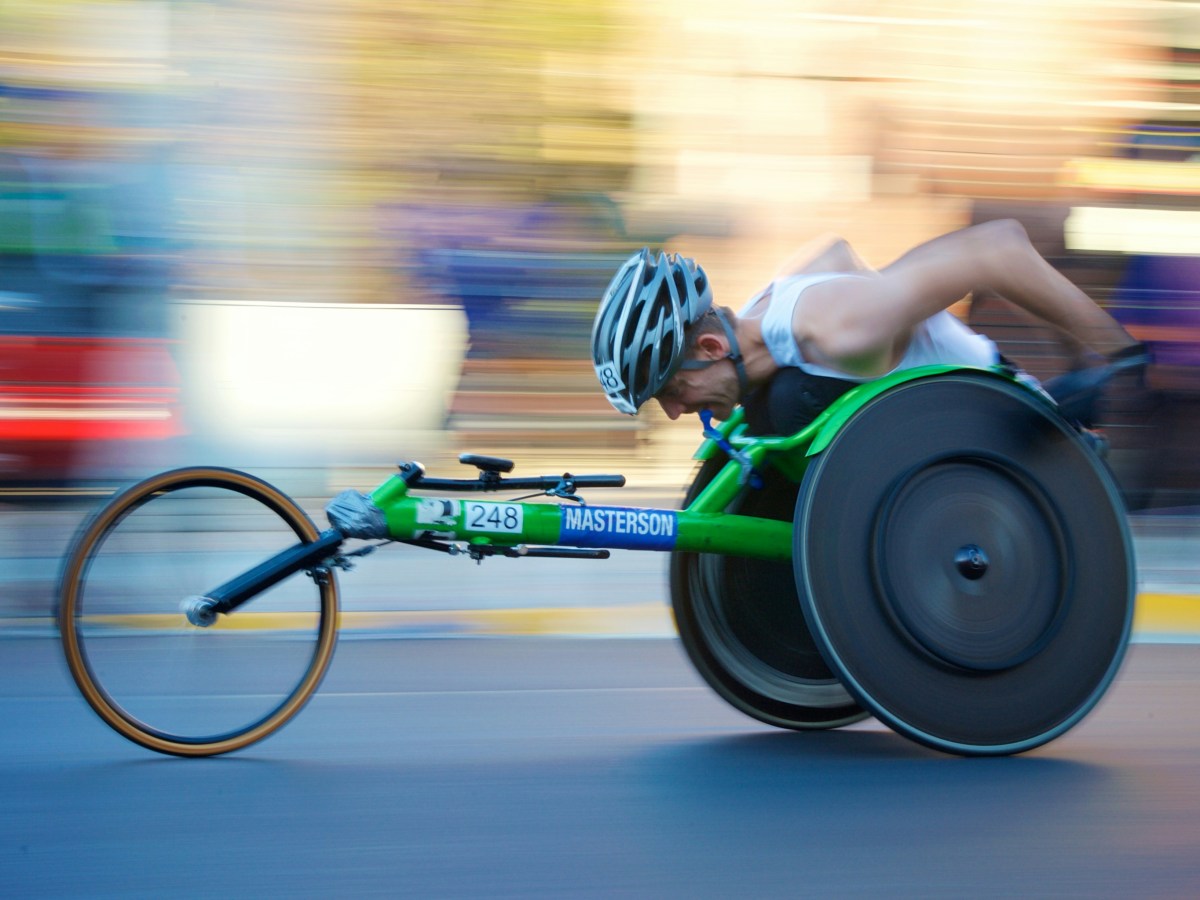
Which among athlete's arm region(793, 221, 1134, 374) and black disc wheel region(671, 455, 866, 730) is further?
black disc wheel region(671, 455, 866, 730)

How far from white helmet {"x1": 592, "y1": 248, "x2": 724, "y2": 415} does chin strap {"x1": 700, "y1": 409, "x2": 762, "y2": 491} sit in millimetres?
171

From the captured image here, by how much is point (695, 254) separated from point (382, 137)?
191 cm

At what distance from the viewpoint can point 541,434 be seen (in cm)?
861

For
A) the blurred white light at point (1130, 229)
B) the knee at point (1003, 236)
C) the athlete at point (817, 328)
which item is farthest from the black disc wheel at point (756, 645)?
the blurred white light at point (1130, 229)

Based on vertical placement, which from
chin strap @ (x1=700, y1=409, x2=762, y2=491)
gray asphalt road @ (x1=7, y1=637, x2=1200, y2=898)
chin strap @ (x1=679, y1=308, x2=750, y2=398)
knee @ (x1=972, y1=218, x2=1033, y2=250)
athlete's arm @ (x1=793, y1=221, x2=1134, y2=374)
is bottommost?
gray asphalt road @ (x1=7, y1=637, x2=1200, y2=898)

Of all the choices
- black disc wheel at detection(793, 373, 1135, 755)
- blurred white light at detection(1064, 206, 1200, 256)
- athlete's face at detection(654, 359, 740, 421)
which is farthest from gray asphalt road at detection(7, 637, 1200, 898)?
blurred white light at detection(1064, 206, 1200, 256)

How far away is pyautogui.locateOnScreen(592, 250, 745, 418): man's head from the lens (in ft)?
12.0

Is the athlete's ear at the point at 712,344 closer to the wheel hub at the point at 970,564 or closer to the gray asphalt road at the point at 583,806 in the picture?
the wheel hub at the point at 970,564

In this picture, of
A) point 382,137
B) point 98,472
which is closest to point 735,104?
point 382,137

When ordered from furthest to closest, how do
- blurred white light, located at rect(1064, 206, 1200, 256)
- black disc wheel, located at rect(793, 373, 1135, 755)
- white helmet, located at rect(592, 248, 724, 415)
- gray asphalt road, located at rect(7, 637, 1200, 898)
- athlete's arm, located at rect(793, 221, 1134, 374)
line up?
blurred white light, located at rect(1064, 206, 1200, 256) → white helmet, located at rect(592, 248, 724, 415) → athlete's arm, located at rect(793, 221, 1134, 374) → black disc wheel, located at rect(793, 373, 1135, 755) → gray asphalt road, located at rect(7, 637, 1200, 898)

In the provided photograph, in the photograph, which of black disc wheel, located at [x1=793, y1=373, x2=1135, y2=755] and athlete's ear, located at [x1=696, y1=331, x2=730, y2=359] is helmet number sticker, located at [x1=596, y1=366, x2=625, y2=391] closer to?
athlete's ear, located at [x1=696, y1=331, x2=730, y2=359]

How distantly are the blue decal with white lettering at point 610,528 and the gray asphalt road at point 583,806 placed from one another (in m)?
0.52

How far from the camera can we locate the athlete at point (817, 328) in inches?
139

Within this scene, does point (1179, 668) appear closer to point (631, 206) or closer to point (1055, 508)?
point (1055, 508)
